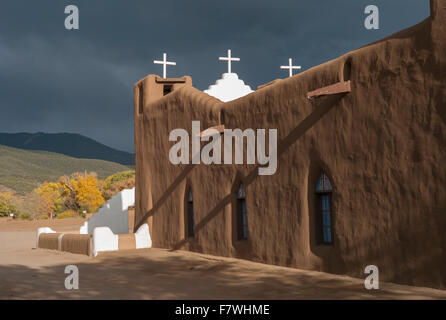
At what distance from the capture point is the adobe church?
8.30 metres

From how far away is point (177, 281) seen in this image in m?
11.1

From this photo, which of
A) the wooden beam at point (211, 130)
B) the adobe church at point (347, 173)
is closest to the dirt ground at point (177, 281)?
the adobe church at point (347, 173)

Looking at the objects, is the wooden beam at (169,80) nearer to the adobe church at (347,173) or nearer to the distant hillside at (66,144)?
the adobe church at (347,173)

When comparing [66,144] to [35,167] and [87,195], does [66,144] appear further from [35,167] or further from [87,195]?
[87,195]

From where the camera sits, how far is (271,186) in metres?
12.3

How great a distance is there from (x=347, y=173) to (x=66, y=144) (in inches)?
7267

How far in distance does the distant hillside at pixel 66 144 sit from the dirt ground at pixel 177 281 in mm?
150568

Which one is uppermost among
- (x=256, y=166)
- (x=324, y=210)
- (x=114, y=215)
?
(x=256, y=166)

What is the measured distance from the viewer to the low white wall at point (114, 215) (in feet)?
77.9

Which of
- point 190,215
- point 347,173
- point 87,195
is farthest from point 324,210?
point 87,195

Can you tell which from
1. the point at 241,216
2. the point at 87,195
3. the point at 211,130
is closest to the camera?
the point at 241,216

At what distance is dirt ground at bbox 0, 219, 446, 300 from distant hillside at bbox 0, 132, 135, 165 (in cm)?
15057
